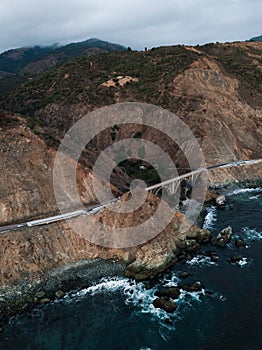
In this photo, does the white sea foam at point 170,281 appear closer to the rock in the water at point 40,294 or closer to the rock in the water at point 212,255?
the rock in the water at point 212,255

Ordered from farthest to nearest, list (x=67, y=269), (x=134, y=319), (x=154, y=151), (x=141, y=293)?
1. (x=154, y=151)
2. (x=67, y=269)
3. (x=141, y=293)
4. (x=134, y=319)

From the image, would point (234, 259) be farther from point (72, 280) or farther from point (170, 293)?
point (72, 280)

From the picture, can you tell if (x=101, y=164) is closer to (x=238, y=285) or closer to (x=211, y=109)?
(x=238, y=285)

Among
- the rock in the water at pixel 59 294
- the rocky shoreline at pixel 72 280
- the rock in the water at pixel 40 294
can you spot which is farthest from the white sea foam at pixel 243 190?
the rock in the water at pixel 40 294

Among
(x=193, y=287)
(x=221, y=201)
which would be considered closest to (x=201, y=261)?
(x=193, y=287)

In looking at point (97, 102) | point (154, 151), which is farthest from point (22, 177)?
point (97, 102)

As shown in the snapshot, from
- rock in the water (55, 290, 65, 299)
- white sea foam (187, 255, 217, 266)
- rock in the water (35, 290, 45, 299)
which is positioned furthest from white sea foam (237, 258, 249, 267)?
rock in the water (35, 290, 45, 299)

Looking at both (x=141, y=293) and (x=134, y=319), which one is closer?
(x=134, y=319)
